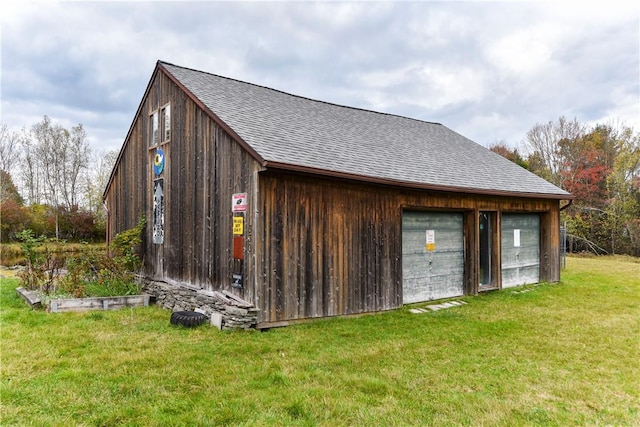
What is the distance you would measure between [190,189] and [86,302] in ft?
9.46

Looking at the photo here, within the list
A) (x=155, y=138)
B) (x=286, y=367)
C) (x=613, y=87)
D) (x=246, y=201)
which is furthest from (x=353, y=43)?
(x=613, y=87)

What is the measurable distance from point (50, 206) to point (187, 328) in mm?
27998

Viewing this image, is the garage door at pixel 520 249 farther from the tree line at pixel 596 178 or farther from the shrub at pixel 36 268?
the tree line at pixel 596 178

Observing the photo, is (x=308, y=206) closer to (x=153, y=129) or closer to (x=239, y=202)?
(x=239, y=202)

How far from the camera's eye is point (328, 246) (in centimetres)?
665

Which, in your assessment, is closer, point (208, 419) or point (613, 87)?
point (208, 419)

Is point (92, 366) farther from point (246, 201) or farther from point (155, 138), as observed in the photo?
point (155, 138)

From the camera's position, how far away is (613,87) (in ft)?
55.6

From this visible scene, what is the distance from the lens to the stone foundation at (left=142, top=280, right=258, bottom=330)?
19.1 feet

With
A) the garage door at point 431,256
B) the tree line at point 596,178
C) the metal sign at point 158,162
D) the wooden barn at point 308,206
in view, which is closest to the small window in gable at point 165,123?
the wooden barn at point 308,206

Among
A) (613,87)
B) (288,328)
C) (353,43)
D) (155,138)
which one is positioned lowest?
(288,328)

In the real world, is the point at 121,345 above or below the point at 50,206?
below

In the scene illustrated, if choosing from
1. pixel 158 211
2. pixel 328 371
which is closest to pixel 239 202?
pixel 328 371

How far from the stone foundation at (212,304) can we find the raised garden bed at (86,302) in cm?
50
